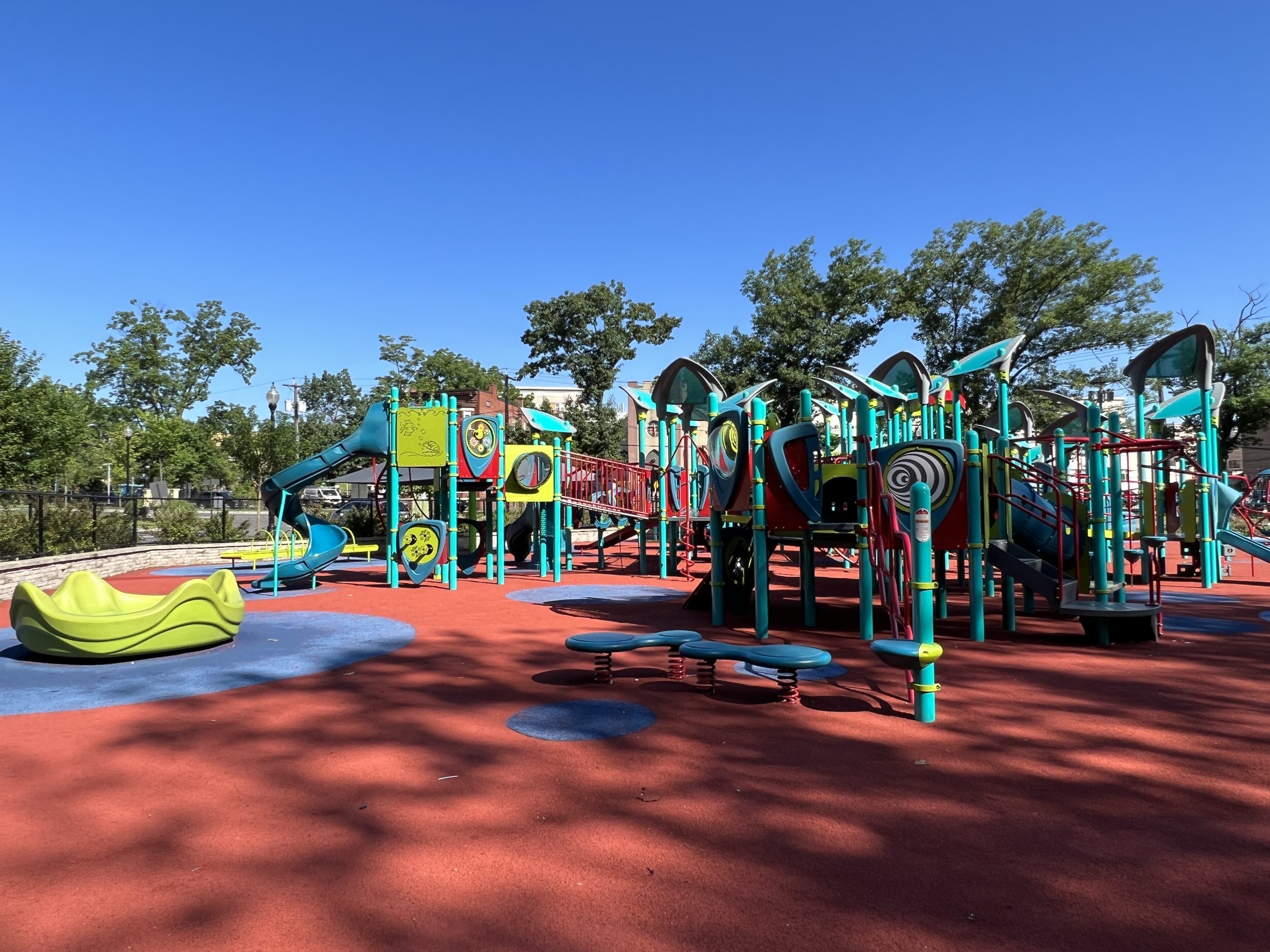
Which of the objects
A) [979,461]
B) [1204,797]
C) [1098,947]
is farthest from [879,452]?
[1098,947]

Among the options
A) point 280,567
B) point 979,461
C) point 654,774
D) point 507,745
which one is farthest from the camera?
point 280,567

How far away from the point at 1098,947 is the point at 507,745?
3.49 metres

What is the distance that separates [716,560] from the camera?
10.5m

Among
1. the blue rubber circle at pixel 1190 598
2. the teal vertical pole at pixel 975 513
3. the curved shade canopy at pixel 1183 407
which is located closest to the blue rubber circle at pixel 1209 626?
the blue rubber circle at pixel 1190 598

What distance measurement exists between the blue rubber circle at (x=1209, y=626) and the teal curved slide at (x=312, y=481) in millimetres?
13748

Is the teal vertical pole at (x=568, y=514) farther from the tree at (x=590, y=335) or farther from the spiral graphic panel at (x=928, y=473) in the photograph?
the tree at (x=590, y=335)

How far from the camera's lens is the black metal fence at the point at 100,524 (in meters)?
14.9

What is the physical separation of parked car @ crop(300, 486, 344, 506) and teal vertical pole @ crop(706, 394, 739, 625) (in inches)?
1228

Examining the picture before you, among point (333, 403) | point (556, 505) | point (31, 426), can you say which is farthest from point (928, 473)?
point (333, 403)

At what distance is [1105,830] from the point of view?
3.73m

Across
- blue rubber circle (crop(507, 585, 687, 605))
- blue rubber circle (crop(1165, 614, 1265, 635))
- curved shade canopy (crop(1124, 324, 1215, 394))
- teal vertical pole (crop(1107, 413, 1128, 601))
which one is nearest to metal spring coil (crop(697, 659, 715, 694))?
teal vertical pole (crop(1107, 413, 1128, 601))

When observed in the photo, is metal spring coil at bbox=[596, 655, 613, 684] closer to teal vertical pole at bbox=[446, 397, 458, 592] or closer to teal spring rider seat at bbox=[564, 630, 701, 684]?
teal spring rider seat at bbox=[564, 630, 701, 684]

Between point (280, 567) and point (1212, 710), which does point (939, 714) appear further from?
point (280, 567)

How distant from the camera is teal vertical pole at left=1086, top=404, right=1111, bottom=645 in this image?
8812mm
